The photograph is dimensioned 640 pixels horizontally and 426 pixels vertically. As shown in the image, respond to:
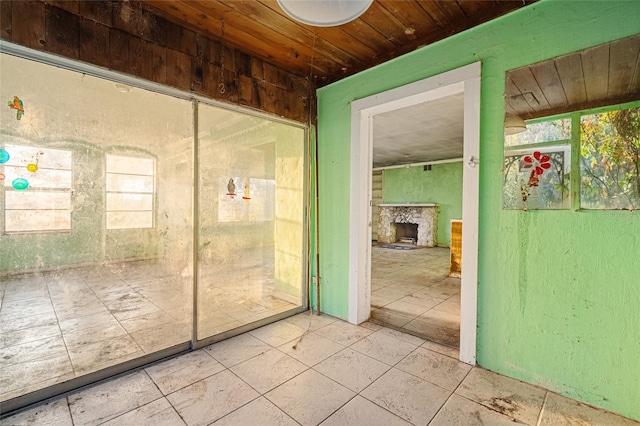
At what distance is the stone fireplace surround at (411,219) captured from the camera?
8.20 meters

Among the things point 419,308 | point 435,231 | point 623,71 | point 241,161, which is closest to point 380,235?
point 435,231

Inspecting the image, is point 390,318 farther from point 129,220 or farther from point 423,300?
point 129,220

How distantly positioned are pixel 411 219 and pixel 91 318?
8.00 m

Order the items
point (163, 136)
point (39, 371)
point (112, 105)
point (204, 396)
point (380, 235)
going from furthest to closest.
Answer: point (380, 235) < point (163, 136) < point (112, 105) < point (39, 371) < point (204, 396)

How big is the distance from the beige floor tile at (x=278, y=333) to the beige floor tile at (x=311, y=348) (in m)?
0.08

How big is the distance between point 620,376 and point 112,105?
3525 millimetres

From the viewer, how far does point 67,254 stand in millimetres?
1738

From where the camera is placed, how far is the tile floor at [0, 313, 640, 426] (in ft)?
4.84

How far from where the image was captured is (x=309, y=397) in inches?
64.9

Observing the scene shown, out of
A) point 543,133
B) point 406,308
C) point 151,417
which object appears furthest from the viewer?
point 406,308

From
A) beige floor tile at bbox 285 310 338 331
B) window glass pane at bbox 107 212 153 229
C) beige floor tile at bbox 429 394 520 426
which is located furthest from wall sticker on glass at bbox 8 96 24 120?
beige floor tile at bbox 429 394 520 426

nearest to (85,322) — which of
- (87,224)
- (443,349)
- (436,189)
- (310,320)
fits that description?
(87,224)

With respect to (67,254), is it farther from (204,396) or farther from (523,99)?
(523,99)

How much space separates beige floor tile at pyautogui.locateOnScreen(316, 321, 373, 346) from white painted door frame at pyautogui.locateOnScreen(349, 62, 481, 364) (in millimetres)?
101
